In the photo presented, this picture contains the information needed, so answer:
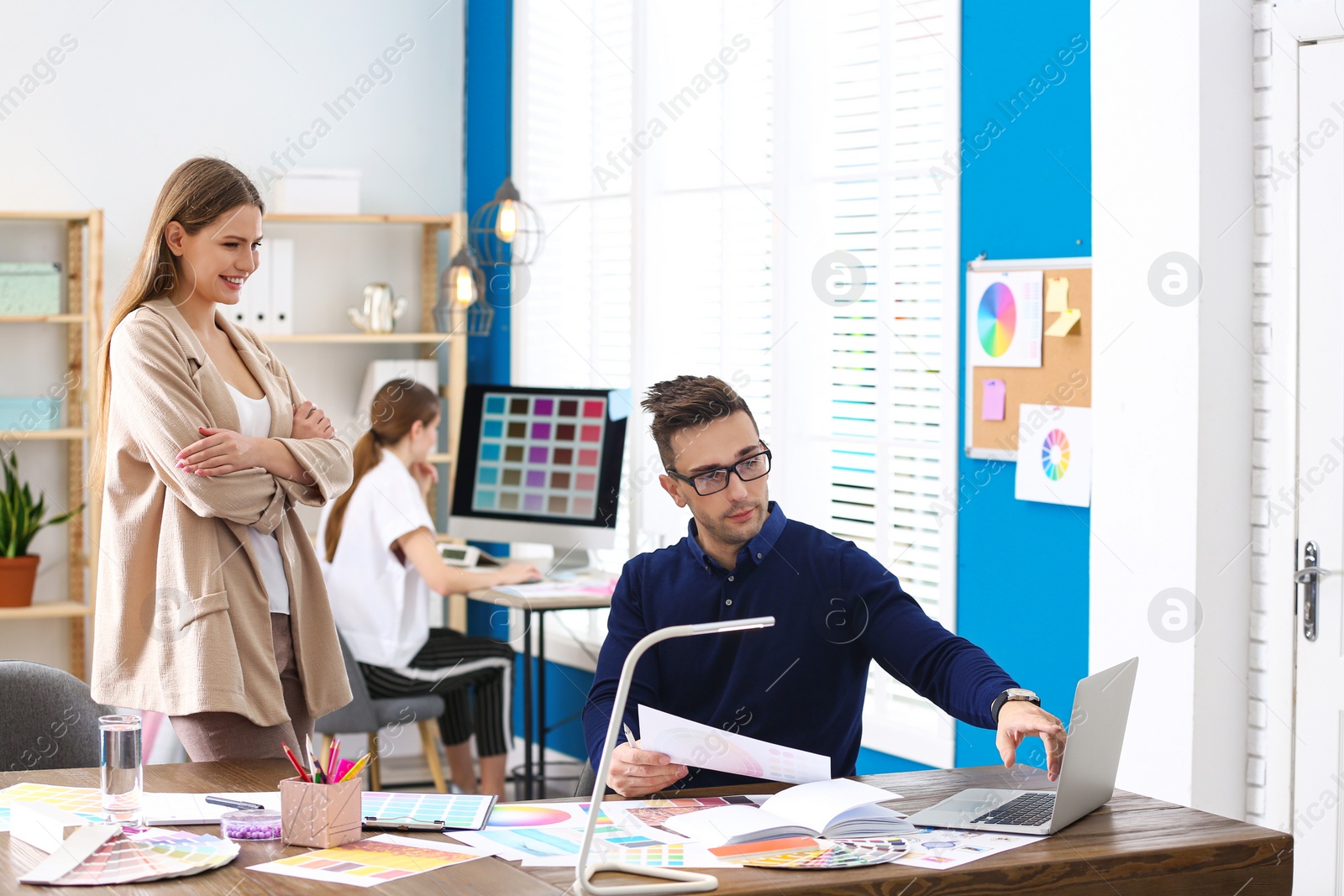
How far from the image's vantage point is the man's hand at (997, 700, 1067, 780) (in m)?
1.79

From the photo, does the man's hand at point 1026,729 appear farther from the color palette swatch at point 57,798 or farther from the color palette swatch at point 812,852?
the color palette swatch at point 57,798

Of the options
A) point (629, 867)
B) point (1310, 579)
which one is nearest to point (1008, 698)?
point (629, 867)

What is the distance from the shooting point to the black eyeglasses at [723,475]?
218 centimetres

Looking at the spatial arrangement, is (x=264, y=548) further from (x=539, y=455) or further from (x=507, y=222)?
(x=507, y=222)

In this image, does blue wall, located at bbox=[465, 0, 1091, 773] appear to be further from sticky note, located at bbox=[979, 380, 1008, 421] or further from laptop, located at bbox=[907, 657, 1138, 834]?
laptop, located at bbox=[907, 657, 1138, 834]

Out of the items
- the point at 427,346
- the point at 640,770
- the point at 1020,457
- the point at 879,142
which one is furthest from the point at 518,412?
the point at 640,770

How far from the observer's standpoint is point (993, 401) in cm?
337

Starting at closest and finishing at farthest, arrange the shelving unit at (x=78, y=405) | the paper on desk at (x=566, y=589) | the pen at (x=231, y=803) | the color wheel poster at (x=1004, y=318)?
the pen at (x=231, y=803) < the color wheel poster at (x=1004, y=318) < the paper on desk at (x=566, y=589) < the shelving unit at (x=78, y=405)

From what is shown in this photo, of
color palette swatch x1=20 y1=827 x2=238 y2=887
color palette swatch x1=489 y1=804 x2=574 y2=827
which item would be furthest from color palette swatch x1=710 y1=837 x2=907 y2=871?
color palette swatch x1=20 y1=827 x2=238 y2=887

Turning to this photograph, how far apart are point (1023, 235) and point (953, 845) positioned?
6.41 feet

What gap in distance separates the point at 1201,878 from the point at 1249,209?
1670mm

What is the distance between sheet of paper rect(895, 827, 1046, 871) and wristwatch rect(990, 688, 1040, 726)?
0.64 ft

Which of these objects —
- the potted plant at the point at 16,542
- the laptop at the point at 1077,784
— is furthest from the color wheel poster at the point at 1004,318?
the potted plant at the point at 16,542

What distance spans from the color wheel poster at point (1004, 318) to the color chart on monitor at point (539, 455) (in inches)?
57.8
